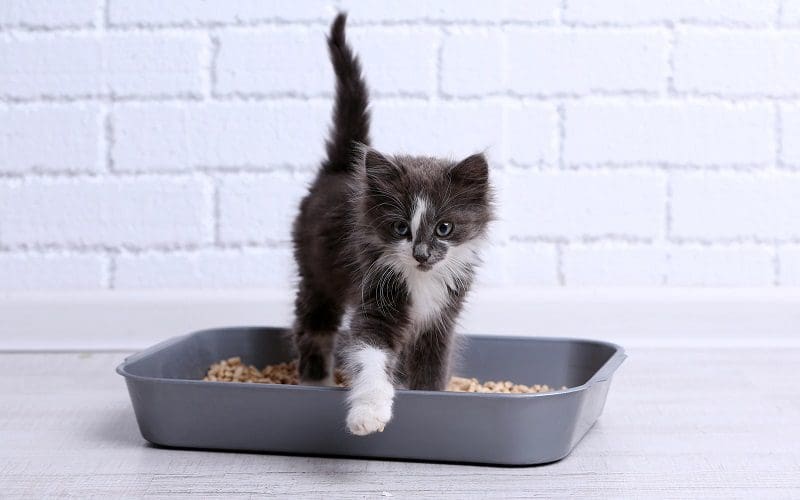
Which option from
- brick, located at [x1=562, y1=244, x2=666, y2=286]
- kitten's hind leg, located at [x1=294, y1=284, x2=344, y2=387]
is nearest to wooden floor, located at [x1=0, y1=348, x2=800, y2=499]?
kitten's hind leg, located at [x1=294, y1=284, x2=344, y2=387]

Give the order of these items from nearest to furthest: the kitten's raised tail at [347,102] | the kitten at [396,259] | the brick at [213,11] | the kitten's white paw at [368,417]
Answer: the kitten's white paw at [368,417], the kitten at [396,259], the kitten's raised tail at [347,102], the brick at [213,11]

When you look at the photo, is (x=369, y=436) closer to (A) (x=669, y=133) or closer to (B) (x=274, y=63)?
(B) (x=274, y=63)

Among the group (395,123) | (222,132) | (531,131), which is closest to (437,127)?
(395,123)

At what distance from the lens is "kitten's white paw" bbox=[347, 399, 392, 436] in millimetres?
1160

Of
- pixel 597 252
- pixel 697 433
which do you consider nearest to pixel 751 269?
pixel 597 252

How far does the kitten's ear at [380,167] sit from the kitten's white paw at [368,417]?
0.31 meters

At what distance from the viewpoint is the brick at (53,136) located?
2.09 meters

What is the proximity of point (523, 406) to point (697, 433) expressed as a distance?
405 millimetres

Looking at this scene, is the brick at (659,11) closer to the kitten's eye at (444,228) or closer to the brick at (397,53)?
the brick at (397,53)

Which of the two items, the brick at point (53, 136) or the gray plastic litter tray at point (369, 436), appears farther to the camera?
the brick at point (53, 136)

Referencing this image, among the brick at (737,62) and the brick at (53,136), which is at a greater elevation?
the brick at (737,62)

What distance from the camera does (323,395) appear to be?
1257 millimetres

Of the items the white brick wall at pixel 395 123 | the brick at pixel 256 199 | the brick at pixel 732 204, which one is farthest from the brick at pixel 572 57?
the brick at pixel 256 199

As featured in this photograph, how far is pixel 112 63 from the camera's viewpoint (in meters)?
2.08
